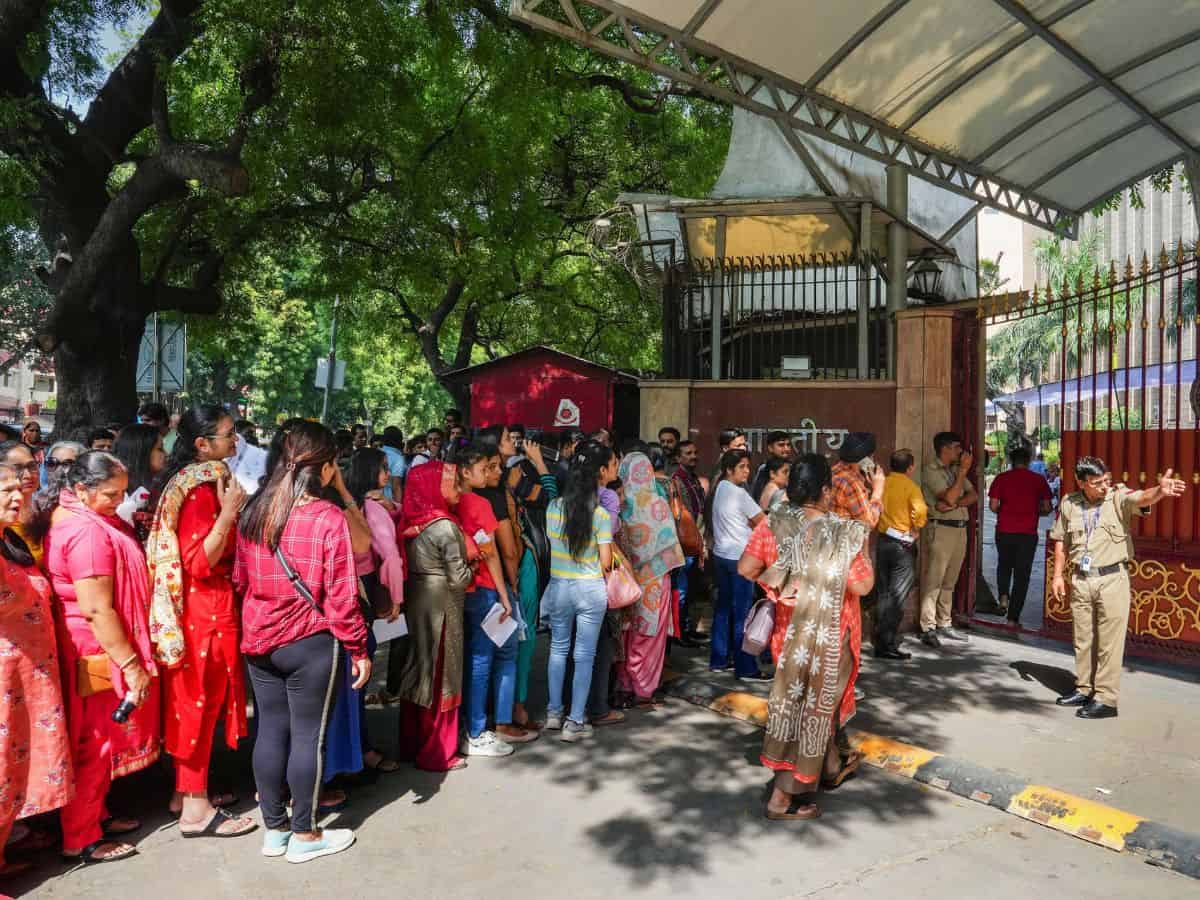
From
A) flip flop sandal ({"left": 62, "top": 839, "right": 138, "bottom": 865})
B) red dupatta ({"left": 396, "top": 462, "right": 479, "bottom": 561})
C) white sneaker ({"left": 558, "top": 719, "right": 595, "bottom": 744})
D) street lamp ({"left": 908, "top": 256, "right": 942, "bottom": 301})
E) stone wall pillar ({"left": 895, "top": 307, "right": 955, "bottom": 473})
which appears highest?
street lamp ({"left": 908, "top": 256, "right": 942, "bottom": 301})

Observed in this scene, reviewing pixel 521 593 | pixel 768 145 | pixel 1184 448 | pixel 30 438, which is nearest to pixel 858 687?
pixel 521 593

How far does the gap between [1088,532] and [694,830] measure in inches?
134

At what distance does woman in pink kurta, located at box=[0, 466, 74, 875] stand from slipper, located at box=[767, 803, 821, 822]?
302cm

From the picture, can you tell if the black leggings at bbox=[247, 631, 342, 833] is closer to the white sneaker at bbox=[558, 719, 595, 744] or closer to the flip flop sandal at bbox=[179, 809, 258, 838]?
the flip flop sandal at bbox=[179, 809, 258, 838]

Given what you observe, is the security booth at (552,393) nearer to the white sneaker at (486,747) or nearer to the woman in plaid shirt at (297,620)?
the white sneaker at (486,747)

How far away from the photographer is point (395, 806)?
466 centimetres

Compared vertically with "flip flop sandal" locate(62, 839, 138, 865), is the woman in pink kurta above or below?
above

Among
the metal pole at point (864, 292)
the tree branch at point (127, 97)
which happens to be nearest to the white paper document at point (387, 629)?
the metal pole at point (864, 292)

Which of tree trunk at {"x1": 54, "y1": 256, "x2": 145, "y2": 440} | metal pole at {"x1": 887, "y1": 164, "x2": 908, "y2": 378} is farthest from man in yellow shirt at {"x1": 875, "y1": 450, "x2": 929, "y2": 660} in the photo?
tree trunk at {"x1": 54, "y1": 256, "x2": 145, "y2": 440}

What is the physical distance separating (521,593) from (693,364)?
574cm

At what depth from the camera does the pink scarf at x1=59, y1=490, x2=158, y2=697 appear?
3.96 metres

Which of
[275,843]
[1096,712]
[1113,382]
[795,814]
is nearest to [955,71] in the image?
[1113,382]

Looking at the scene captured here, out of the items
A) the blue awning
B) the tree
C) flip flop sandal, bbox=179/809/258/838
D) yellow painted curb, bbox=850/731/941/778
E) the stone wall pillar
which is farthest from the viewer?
the tree

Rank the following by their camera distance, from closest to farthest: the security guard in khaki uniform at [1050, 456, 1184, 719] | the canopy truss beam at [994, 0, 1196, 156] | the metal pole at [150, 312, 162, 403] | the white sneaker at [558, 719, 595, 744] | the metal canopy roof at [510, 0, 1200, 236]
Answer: the white sneaker at [558, 719, 595, 744] < the security guard in khaki uniform at [1050, 456, 1184, 719] < the metal canopy roof at [510, 0, 1200, 236] < the canopy truss beam at [994, 0, 1196, 156] < the metal pole at [150, 312, 162, 403]
